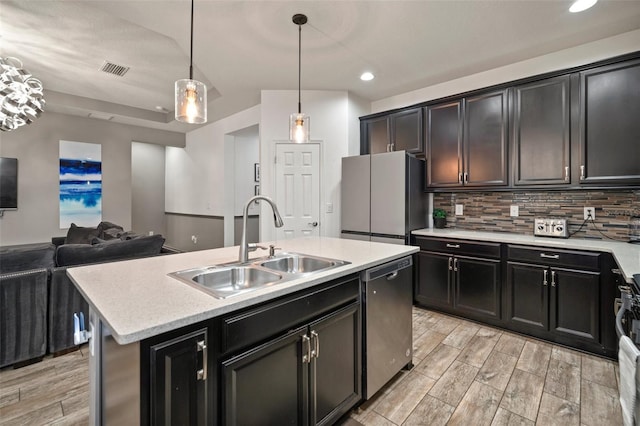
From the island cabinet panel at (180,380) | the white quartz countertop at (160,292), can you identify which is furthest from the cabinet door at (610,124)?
the island cabinet panel at (180,380)

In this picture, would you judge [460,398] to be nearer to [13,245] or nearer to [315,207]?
[315,207]

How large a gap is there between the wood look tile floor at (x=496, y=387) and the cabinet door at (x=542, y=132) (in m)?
1.58

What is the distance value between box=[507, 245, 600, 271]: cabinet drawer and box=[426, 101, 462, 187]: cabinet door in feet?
3.23

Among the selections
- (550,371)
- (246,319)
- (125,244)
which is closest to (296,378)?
(246,319)

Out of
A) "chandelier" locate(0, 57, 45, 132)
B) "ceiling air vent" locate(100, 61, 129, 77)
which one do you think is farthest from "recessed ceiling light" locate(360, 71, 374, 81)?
"chandelier" locate(0, 57, 45, 132)

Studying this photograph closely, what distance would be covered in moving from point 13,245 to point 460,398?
659 cm

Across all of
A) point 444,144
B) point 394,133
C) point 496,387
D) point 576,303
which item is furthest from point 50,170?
Result: point 576,303

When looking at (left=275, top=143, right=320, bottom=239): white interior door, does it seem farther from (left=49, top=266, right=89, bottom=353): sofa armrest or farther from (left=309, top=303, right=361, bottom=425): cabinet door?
(left=309, top=303, right=361, bottom=425): cabinet door

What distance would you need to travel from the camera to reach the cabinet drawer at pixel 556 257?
2393 mm

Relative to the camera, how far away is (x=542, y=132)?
2854 mm

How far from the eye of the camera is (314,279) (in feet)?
4.61

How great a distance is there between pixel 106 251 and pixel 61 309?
54 centimetres

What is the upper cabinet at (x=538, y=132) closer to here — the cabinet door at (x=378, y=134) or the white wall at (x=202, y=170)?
the cabinet door at (x=378, y=134)

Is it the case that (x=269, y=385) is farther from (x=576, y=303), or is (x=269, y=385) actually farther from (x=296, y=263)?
(x=576, y=303)
